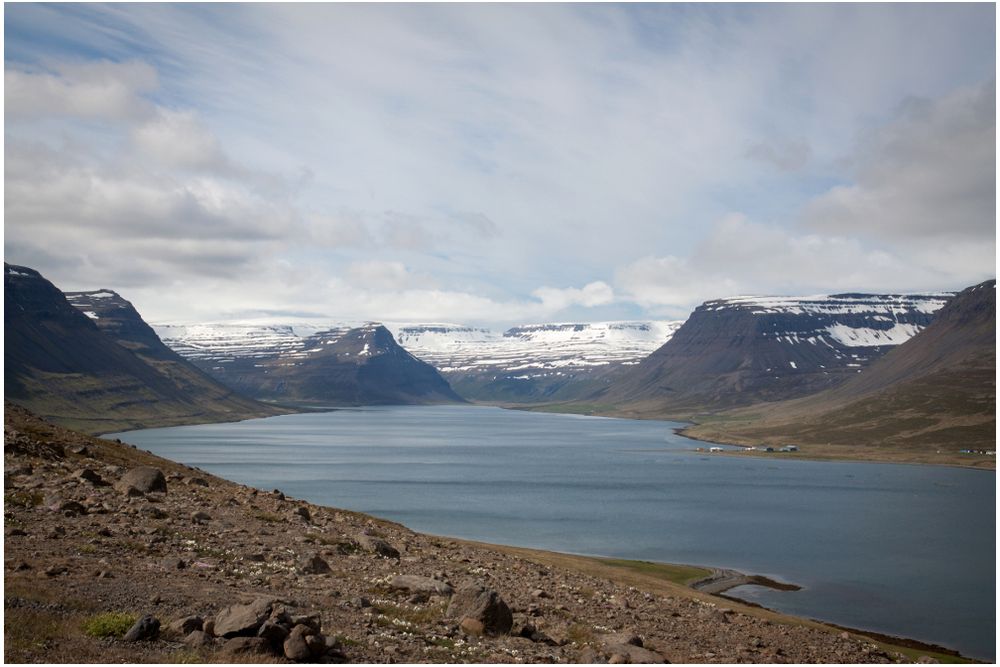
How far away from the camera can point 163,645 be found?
19266mm

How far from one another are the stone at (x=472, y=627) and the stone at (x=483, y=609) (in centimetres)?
10

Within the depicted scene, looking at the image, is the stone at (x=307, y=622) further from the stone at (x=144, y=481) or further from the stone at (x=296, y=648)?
the stone at (x=144, y=481)

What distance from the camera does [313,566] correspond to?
3134 centimetres

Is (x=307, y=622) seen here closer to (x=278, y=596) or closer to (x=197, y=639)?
(x=197, y=639)

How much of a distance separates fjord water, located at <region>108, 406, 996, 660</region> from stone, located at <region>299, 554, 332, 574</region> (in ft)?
137

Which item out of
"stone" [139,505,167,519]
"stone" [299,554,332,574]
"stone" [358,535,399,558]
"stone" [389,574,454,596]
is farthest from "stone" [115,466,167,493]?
"stone" [389,574,454,596]

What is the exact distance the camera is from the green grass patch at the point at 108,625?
19312 millimetres

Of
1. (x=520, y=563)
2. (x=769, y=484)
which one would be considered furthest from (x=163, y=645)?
(x=769, y=484)

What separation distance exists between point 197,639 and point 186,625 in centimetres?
104

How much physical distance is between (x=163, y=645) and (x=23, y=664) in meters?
3.09

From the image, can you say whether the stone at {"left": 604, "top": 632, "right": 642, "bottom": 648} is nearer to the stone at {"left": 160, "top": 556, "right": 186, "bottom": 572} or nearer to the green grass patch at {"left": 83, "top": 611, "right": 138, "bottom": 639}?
the green grass patch at {"left": 83, "top": 611, "right": 138, "bottom": 639}

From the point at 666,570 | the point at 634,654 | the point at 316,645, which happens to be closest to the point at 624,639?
Answer: the point at 634,654

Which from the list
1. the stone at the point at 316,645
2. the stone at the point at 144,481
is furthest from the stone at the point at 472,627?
the stone at the point at 144,481

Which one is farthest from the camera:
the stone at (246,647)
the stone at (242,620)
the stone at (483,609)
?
the stone at (483,609)
